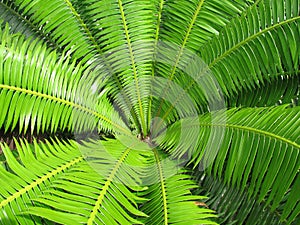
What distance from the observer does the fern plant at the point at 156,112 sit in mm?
1121

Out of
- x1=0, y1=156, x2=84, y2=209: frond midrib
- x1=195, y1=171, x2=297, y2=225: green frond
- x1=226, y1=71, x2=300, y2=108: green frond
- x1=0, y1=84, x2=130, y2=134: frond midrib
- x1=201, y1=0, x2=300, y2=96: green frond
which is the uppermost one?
x1=201, y1=0, x2=300, y2=96: green frond

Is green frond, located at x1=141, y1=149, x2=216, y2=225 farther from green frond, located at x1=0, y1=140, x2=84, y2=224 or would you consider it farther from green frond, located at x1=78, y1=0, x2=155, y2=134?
green frond, located at x1=78, y1=0, x2=155, y2=134

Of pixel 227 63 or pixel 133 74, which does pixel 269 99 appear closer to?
pixel 227 63

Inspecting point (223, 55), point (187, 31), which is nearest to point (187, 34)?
point (187, 31)

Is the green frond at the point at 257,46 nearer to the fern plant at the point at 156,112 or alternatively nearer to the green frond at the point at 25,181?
the fern plant at the point at 156,112

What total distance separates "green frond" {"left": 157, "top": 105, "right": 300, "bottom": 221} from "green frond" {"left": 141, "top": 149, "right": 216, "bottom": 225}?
3.6 inches

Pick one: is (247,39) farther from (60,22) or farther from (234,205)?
(60,22)

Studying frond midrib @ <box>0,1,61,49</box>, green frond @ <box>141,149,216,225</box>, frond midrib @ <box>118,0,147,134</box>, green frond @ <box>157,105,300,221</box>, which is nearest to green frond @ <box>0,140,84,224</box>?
green frond @ <box>141,149,216,225</box>

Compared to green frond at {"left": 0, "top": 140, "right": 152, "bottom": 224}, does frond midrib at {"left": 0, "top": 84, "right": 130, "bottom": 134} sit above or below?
above

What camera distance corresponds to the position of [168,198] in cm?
121

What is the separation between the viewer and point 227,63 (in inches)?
64.5

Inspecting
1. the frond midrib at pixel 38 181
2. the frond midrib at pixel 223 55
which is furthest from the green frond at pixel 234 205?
the frond midrib at pixel 38 181

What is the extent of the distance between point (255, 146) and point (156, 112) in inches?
30.3

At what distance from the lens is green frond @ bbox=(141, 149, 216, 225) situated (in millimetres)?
1083
